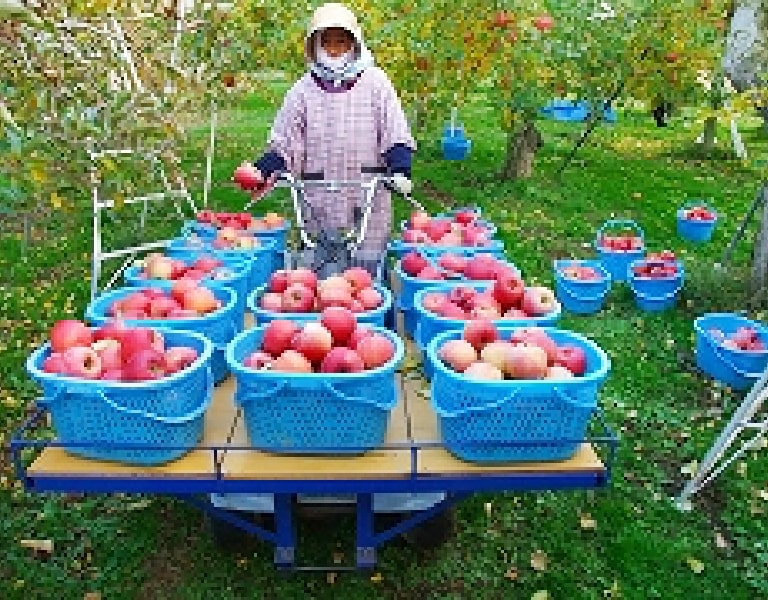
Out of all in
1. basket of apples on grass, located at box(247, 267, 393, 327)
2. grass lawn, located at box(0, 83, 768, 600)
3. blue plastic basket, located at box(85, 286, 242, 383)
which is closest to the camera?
blue plastic basket, located at box(85, 286, 242, 383)

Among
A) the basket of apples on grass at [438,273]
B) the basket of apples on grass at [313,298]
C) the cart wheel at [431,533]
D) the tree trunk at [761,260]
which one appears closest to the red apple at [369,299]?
the basket of apples on grass at [313,298]

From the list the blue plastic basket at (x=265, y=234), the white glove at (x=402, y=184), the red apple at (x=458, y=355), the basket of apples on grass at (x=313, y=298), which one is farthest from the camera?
the blue plastic basket at (x=265, y=234)

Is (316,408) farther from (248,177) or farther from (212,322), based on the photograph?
(248,177)

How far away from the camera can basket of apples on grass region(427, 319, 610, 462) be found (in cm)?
260

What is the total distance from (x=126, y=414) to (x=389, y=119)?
2.74m

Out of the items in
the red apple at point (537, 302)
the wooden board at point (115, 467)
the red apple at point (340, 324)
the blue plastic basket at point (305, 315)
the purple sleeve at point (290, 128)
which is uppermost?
the purple sleeve at point (290, 128)

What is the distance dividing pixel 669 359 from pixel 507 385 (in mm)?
3699

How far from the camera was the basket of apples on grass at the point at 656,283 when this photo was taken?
262 inches

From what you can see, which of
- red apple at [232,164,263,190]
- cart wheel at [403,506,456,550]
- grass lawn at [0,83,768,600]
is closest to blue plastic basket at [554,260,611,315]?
grass lawn at [0,83,768,600]

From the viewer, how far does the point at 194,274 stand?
153 inches

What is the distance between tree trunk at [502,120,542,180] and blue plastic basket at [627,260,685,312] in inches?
160

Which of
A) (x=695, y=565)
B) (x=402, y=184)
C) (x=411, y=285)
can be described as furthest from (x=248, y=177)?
(x=695, y=565)

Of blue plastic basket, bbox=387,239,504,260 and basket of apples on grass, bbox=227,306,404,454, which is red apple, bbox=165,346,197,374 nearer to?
basket of apples on grass, bbox=227,306,404,454

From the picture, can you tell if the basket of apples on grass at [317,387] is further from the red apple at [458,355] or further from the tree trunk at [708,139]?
the tree trunk at [708,139]
